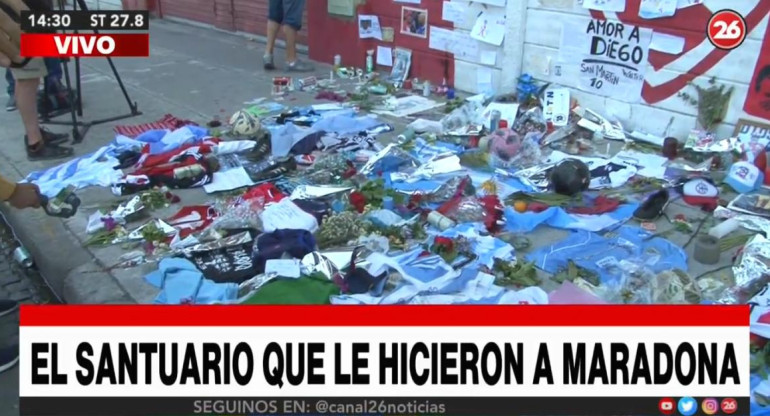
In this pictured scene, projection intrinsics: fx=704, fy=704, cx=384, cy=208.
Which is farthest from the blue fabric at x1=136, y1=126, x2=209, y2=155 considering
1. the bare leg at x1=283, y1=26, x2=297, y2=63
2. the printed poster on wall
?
the printed poster on wall

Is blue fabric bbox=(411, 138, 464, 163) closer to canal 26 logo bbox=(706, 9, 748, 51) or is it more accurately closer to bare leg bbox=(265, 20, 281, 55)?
canal 26 logo bbox=(706, 9, 748, 51)

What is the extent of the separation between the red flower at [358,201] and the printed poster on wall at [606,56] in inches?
108

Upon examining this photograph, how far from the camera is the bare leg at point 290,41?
8.23m

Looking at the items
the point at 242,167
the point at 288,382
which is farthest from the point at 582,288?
the point at 242,167

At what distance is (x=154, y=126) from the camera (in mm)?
6211

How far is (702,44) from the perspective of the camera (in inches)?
215

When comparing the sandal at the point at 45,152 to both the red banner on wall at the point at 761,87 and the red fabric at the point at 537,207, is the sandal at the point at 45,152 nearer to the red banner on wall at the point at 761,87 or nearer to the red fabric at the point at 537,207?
the red fabric at the point at 537,207

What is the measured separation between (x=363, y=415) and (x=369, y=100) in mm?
4998

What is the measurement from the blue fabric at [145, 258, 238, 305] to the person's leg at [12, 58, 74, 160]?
97.0 inches

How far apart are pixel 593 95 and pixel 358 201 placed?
9.21 ft

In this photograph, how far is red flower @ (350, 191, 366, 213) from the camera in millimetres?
4535

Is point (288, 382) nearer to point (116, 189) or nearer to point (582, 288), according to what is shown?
point (582, 288)

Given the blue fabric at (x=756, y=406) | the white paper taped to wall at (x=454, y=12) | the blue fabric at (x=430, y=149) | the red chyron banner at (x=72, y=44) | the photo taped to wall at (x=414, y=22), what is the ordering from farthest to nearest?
1. the photo taped to wall at (x=414, y=22)
2. the white paper taped to wall at (x=454, y=12)
3. the blue fabric at (x=430, y=149)
4. the red chyron banner at (x=72, y=44)
5. the blue fabric at (x=756, y=406)

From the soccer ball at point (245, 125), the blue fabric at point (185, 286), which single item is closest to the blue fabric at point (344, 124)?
the soccer ball at point (245, 125)
